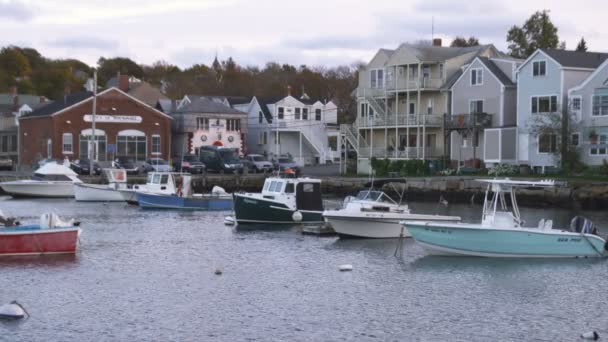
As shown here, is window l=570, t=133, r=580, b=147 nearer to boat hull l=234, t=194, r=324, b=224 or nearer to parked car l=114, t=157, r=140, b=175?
boat hull l=234, t=194, r=324, b=224

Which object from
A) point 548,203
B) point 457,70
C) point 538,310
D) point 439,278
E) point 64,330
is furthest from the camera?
point 457,70

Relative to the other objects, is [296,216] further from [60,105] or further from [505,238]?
[60,105]

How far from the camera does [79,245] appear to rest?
36.7 m

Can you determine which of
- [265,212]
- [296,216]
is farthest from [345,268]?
[265,212]

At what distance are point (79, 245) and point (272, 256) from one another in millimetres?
8021

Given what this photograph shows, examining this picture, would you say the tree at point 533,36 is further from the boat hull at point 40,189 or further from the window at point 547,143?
the boat hull at point 40,189

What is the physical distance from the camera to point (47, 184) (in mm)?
64438

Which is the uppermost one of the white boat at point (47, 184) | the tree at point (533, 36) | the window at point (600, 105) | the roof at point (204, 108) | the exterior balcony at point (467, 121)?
the tree at point (533, 36)

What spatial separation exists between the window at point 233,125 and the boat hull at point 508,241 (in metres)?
58.9

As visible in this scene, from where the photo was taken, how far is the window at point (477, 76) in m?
72.2

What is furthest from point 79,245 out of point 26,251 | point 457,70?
point 457,70

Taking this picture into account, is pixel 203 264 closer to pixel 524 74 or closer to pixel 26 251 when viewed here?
pixel 26 251

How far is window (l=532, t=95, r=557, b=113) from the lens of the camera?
6638 centimetres

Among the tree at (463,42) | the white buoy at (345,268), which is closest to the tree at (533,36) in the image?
the tree at (463,42)
